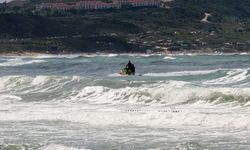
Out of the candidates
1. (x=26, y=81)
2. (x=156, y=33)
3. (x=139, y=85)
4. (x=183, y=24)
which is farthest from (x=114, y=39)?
(x=139, y=85)

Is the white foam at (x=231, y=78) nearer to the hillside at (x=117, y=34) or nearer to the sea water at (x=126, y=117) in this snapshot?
the sea water at (x=126, y=117)

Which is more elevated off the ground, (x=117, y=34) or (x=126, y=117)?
(x=126, y=117)

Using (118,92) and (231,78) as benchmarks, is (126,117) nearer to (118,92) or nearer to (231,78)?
(118,92)

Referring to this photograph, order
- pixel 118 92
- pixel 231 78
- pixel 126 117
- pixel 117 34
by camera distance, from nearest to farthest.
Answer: pixel 126 117, pixel 118 92, pixel 231 78, pixel 117 34

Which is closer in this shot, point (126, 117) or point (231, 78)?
point (126, 117)

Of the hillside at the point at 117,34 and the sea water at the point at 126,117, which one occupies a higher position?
the sea water at the point at 126,117

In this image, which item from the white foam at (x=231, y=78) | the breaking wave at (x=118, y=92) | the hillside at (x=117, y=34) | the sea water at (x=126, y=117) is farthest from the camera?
the hillside at (x=117, y=34)

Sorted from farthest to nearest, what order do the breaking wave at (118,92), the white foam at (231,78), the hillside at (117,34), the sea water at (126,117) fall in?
the hillside at (117,34) → the white foam at (231,78) → the breaking wave at (118,92) → the sea water at (126,117)

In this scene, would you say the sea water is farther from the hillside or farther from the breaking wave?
the hillside

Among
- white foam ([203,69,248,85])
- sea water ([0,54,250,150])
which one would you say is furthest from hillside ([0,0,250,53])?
sea water ([0,54,250,150])

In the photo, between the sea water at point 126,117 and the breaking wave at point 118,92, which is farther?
the breaking wave at point 118,92

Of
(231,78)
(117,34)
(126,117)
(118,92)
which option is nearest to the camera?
(126,117)

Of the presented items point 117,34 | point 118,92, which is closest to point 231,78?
point 118,92

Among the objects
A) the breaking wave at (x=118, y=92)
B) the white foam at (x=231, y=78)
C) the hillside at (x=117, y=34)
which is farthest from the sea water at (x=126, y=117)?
the hillside at (x=117, y=34)
